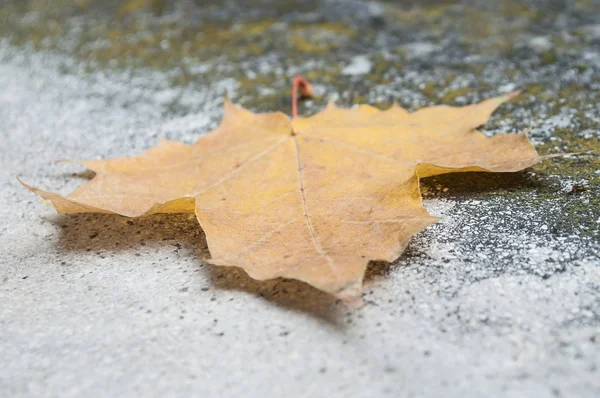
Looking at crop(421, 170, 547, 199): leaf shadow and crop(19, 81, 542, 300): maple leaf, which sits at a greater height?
crop(19, 81, 542, 300): maple leaf

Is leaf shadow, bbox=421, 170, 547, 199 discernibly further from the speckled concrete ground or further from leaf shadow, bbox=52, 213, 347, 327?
leaf shadow, bbox=52, 213, 347, 327

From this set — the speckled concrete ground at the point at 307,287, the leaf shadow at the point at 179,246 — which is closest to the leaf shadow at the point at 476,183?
the speckled concrete ground at the point at 307,287

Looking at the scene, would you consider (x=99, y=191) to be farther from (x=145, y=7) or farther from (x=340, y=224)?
(x=145, y=7)

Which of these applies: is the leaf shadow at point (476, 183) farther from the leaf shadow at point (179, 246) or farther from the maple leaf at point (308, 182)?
the leaf shadow at point (179, 246)

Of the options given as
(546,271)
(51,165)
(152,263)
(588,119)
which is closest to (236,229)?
(152,263)

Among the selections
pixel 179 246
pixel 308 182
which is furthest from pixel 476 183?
pixel 179 246

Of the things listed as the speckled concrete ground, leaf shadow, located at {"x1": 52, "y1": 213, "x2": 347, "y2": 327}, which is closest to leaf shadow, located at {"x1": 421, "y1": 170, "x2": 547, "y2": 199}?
the speckled concrete ground

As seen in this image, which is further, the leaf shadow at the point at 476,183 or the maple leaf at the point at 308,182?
the leaf shadow at the point at 476,183
